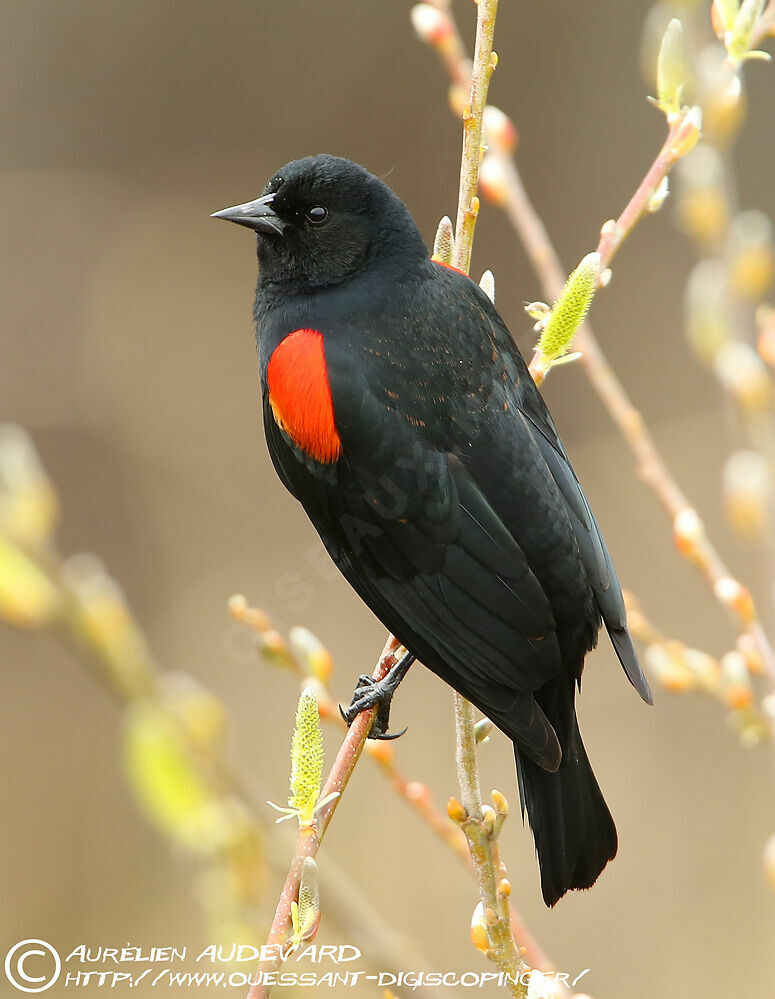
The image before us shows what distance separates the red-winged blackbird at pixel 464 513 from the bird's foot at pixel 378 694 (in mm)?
35

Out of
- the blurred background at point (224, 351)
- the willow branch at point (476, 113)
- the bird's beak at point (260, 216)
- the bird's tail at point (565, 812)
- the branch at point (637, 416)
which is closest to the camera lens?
the branch at point (637, 416)

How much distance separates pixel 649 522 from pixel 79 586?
145 inches

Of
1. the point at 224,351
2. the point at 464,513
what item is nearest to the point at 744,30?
the point at 464,513

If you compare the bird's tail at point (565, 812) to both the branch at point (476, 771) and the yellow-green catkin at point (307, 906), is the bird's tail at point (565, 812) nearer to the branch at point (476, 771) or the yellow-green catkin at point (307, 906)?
the branch at point (476, 771)

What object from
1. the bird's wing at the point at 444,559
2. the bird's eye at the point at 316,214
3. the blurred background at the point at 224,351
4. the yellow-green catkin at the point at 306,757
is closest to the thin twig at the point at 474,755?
the bird's wing at the point at 444,559

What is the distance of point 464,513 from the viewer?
6.90 feet

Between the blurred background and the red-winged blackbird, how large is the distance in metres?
2.41

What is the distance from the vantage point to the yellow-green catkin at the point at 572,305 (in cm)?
163

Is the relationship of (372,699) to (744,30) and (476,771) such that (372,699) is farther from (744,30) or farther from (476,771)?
(744,30)

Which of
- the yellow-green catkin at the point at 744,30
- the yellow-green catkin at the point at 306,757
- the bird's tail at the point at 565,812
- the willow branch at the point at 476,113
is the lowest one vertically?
the yellow-green catkin at the point at 306,757

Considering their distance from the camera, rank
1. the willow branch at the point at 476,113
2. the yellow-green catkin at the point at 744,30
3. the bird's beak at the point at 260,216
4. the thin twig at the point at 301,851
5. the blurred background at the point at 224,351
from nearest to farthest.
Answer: the thin twig at the point at 301,851 < the yellow-green catkin at the point at 744,30 < the willow branch at the point at 476,113 < the bird's beak at the point at 260,216 < the blurred background at the point at 224,351

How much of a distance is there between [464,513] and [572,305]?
553 millimetres

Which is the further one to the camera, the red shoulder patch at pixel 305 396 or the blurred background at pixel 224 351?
the blurred background at pixel 224 351

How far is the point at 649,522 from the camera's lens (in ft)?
14.9
